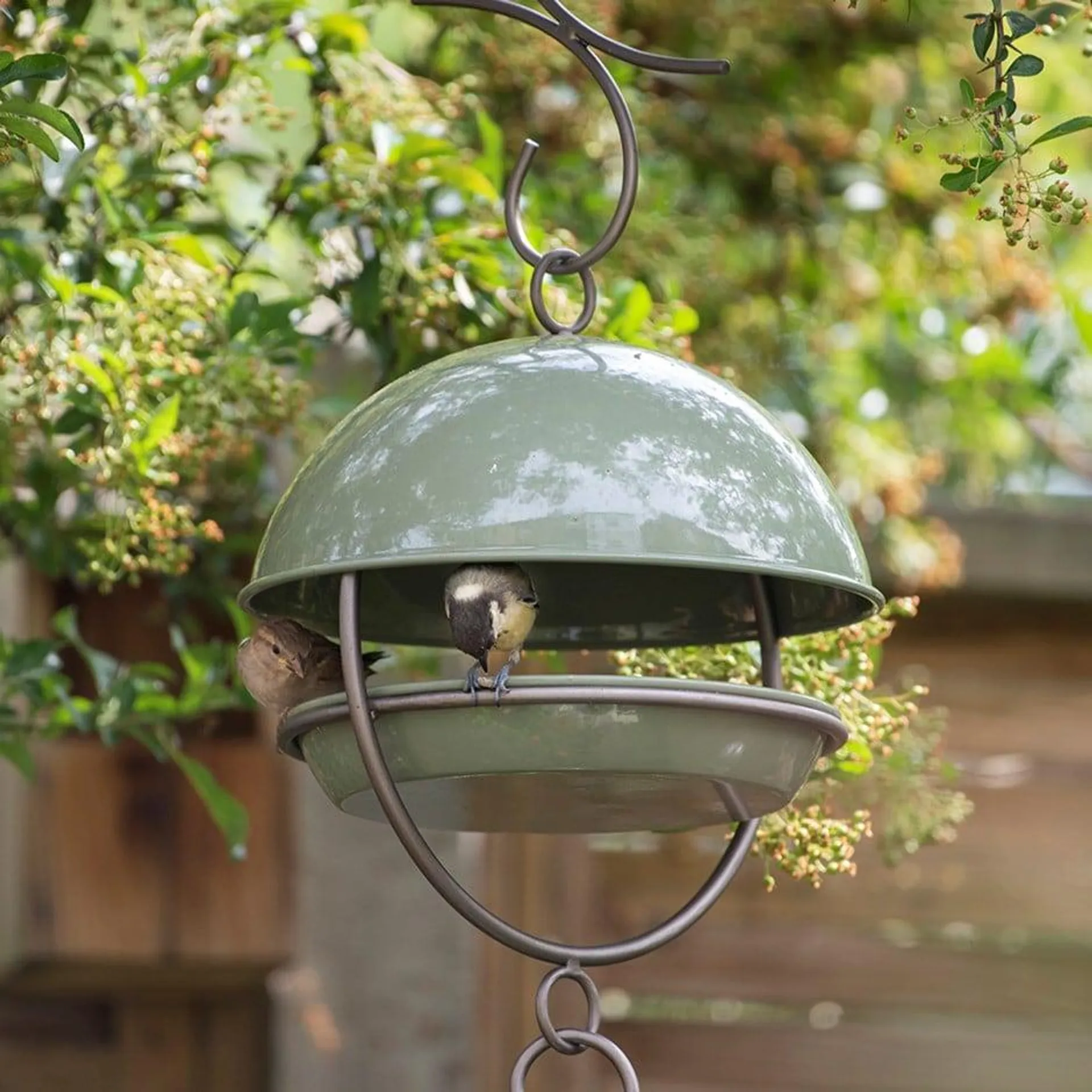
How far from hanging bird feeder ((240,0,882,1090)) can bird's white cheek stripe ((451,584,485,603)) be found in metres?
0.07

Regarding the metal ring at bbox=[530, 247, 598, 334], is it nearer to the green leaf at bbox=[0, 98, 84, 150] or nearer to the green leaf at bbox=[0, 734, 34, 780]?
the green leaf at bbox=[0, 98, 84, 150]

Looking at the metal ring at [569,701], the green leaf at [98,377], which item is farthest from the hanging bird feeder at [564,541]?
the green leaf at [98,377]

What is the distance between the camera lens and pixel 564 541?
55.6 inches

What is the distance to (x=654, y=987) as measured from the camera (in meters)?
3.14

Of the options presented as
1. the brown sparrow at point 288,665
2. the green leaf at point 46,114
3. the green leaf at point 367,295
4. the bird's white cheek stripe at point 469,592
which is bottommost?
the brown sparrow at point 288,665

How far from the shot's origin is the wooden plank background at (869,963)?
3.13 meters

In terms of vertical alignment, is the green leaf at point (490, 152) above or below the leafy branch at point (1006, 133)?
above

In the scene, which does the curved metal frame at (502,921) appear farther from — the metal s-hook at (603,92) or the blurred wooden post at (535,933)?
the blurred wooden post at (535,933)

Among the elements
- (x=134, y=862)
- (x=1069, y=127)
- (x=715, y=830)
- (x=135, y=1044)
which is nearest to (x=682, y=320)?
(x=1069, y=127)

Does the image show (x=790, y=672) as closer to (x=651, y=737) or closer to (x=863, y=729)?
(x=863, y=729)

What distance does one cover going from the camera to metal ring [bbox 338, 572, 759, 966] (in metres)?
1.46

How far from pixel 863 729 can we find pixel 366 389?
1273 millimetres

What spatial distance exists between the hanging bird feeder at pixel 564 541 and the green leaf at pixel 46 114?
0.33m

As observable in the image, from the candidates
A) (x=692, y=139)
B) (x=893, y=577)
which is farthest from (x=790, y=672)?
(x=692, y=139)
